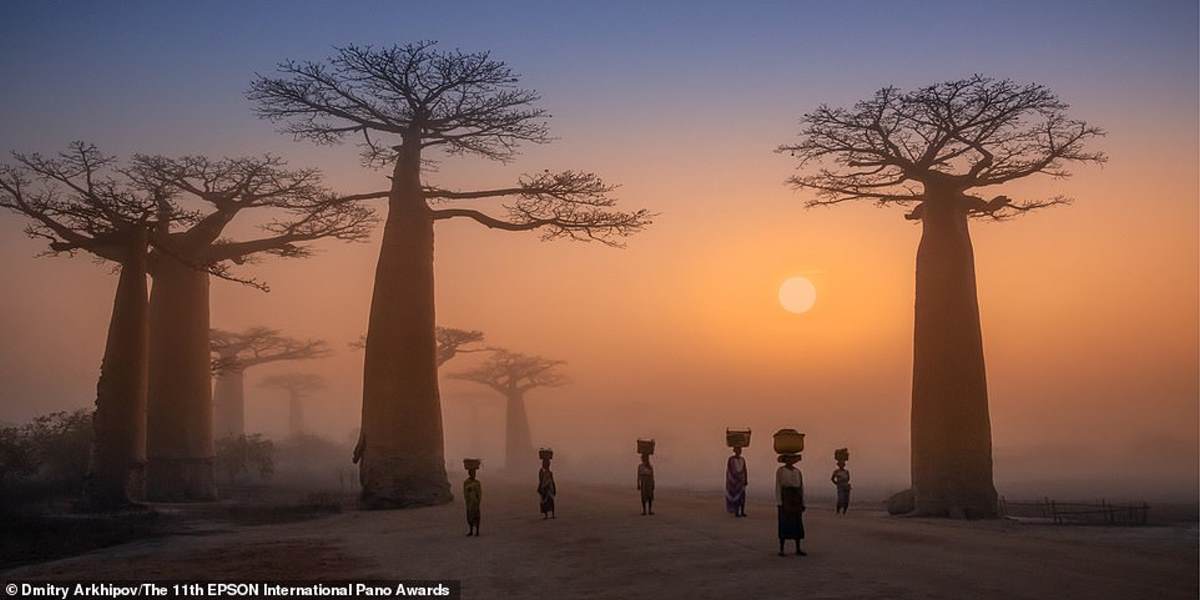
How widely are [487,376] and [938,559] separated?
64.8 m

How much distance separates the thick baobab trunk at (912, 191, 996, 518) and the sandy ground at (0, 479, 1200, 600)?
122 inches

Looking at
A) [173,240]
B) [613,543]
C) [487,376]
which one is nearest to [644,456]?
[613,543]

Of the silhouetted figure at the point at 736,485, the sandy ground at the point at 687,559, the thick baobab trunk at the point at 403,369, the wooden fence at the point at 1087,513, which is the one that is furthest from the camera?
the thick baobab trunk at the point at 403,369

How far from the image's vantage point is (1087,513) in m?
22.1

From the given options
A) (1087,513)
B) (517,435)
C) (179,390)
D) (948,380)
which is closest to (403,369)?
(179,390)

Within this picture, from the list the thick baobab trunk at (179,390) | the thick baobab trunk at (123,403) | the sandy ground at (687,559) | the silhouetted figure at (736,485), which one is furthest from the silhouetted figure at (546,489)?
the thick baobab trunk at (179,390)

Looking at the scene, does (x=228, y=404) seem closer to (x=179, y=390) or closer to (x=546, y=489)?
(x=179, y=390)

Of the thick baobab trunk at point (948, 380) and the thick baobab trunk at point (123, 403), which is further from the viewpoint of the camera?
the thick baobab trunk at point (123, 403)

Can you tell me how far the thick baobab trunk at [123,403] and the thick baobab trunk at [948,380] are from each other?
17.8 meters

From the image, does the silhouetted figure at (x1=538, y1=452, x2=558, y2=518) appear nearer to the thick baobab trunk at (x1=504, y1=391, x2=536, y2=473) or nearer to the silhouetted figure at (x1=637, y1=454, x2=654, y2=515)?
the silhouetted figure at (x1=637, y1=454, x2=654, y2=515)

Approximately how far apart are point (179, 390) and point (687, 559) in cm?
2205

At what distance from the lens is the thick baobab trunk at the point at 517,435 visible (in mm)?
72688

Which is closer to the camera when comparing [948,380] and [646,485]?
[646,485]

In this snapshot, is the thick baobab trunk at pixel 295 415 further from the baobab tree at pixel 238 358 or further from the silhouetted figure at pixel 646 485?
the silhouetted figure at pixel 646 485
